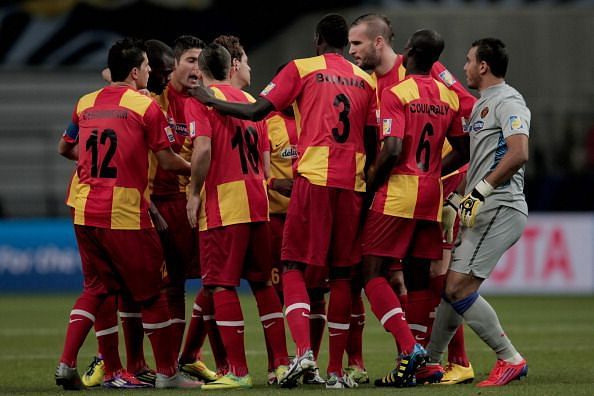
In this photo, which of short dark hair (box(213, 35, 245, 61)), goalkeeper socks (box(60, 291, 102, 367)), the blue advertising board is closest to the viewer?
goalkeeper socks (box(60, 291, 102, 367))

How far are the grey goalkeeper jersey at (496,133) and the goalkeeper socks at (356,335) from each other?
4.40 ft

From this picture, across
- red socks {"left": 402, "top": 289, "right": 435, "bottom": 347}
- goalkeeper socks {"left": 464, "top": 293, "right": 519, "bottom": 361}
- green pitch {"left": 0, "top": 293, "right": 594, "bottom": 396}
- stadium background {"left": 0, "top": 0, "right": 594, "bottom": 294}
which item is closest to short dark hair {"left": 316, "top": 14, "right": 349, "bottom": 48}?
red socks {"left": 402, "top": 289, "right": 435, "bottom": 347}

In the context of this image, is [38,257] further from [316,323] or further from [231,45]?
[231,45]

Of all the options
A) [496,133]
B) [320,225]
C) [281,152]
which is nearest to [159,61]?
[281,152]

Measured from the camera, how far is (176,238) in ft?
30.1

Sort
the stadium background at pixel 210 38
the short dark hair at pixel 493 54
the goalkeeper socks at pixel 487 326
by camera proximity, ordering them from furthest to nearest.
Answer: the stadium background at pixel 210 38 < the short dark hair at pixel 493 54 < the goalkeeper socks at pixel 487 326

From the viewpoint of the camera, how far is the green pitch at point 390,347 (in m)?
8.11

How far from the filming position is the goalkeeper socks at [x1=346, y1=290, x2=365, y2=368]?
9.06 meters

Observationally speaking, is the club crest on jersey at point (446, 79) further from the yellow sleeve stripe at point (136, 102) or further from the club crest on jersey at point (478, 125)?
the yellow sleeve stripe at point (136, 102)

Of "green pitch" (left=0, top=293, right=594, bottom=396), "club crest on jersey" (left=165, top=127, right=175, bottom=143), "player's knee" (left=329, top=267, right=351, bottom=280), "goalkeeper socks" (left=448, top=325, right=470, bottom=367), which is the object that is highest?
"club crest on jersey" (left=165, top=127, right=175, bottom=143)

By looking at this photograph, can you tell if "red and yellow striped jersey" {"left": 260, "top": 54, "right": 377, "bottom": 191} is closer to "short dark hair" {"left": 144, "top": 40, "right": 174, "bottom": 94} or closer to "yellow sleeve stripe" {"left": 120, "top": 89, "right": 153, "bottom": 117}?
"yellow sleeve stripe" {"left": 120, "top": 89, "right": 153, "bottom": 117}

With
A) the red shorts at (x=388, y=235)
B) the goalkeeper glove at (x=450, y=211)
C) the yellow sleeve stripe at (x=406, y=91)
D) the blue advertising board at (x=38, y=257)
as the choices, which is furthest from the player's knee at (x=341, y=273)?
the blue advertising board at (x=38, y=257)

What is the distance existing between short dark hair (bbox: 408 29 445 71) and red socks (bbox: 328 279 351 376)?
5.19 ft

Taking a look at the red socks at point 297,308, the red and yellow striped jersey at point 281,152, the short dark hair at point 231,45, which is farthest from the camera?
the red and yellow striped jersey at point 281,152
